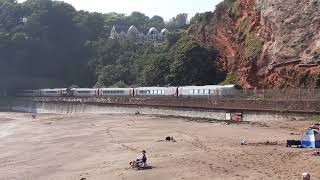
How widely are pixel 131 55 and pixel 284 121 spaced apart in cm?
8024

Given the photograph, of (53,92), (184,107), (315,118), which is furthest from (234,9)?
(53,92)

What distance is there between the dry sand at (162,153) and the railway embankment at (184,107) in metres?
2.11

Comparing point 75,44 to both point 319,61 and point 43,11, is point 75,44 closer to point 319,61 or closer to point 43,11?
point 43,11

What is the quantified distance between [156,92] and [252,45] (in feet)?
47.6

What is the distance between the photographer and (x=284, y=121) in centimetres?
4103

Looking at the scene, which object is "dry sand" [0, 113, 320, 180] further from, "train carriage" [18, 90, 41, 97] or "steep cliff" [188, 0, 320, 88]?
"train carriage" [18, 90, 41, 97]

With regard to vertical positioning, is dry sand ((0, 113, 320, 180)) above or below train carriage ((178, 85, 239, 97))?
below

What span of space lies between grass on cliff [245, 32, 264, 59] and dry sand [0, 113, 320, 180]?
16.5 meters

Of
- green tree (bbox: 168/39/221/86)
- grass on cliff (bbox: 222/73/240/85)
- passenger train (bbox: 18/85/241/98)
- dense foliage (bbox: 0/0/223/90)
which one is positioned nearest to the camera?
passenger train (bbox: 18/85/241/98)

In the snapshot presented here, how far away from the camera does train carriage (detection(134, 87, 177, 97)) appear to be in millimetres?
63537

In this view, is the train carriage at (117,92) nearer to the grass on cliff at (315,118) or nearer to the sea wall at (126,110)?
the sea wall at (126,110)

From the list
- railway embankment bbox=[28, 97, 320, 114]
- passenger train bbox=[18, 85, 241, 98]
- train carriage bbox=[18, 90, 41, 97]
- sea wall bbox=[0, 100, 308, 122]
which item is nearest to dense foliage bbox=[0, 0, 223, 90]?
train carriage bbox=[18, 90, 41, 97]

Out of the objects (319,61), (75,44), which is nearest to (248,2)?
A: (319,61)

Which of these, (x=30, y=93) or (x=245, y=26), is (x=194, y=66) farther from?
(x=30, y=93)
